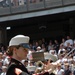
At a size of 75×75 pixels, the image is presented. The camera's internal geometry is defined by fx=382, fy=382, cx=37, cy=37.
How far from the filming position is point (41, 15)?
20.6 metres

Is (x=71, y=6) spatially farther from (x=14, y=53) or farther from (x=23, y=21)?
(x=14, y=53)

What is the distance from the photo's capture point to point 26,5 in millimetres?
20359

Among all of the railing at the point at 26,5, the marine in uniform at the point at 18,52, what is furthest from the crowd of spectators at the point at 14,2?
the marine in uniform at the point at 18,52

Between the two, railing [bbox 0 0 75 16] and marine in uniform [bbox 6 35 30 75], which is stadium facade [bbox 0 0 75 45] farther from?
marine in uniform [bbox 6 35 30 75]

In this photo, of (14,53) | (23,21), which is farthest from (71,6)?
(14,53)

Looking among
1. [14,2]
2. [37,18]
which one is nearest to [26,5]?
[14,2]

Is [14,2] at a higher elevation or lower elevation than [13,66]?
lower

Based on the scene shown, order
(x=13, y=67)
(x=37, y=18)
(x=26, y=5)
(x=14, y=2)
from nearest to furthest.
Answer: (x=13, y=67), (x=26, y=5), (x=14, y=2), (x=37, y=18)

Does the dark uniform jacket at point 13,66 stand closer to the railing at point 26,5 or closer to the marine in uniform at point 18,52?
the marine in uniform at point 18,52

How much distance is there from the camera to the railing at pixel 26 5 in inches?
763

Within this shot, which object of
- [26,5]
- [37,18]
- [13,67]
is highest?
[13,67]

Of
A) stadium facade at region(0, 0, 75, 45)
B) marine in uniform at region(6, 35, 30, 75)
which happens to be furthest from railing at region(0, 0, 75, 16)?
marine in uniform at region(6, 35, 30, 75)

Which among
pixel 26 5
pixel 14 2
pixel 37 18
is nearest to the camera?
pixel 26 5

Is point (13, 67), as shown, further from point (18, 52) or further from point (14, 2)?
point (14, 2)
